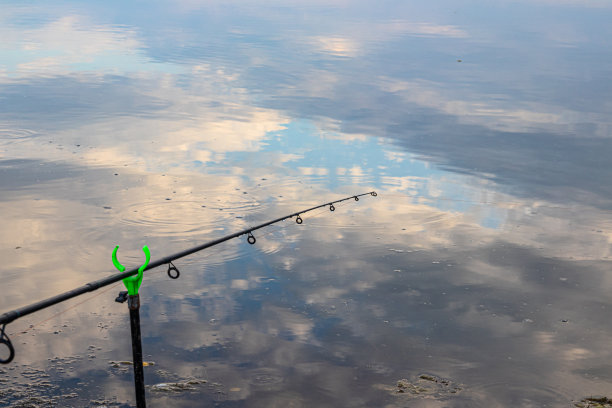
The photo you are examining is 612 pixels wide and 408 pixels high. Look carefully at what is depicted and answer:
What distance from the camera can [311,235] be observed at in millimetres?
13719

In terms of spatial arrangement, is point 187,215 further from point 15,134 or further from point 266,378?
point 15,134

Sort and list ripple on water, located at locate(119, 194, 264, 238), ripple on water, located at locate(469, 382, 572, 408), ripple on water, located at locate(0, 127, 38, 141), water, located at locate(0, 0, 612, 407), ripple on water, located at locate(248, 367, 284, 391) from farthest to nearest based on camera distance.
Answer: ripple on water, located at locate(0, 127, 38, 141) → ripple on water, located at locate(119, 194, 264, 238) → water, located at locate(0, 0, 612, 407) → ripple on water, located at locate(248, 367, 284, 391) → ripple on water, located at locate(469, 382, 572, 408)

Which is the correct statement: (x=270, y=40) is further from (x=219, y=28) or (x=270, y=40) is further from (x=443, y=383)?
(x=443, y=383)

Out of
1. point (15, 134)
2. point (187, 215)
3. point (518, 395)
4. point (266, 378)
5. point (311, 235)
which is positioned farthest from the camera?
point (15, 134)

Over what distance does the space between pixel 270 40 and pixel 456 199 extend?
110 feet

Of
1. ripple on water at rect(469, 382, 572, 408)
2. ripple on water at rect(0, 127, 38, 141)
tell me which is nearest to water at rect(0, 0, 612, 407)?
ripple on water at rect(469, 382, 572, 408)

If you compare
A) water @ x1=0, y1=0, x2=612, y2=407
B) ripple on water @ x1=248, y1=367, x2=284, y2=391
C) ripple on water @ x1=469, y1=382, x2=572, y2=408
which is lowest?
ripple on water @ x1=248, y1=367, x2=284, y2=391

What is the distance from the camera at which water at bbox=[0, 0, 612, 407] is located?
356 inches

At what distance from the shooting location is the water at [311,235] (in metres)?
9.05

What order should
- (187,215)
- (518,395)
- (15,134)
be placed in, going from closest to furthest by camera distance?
(518,395), (187,215), (15,134)

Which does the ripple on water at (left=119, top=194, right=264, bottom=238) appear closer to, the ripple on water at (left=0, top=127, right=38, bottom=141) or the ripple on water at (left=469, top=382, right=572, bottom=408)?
the ripple on water at (left=469, top=382, right=572, bottom=408)

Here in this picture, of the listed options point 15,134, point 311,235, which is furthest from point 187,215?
point 15,134

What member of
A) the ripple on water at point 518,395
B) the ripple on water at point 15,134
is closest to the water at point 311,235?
the ripple on water at point 518,395

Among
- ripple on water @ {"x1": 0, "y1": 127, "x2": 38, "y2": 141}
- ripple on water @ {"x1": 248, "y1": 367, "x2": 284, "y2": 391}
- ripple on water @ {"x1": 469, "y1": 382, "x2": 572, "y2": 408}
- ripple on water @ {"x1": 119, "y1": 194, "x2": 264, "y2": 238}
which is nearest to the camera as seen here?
ripple on water @ {"x1": 469, "y1": 382, "x2": 572, "y2": 408}
